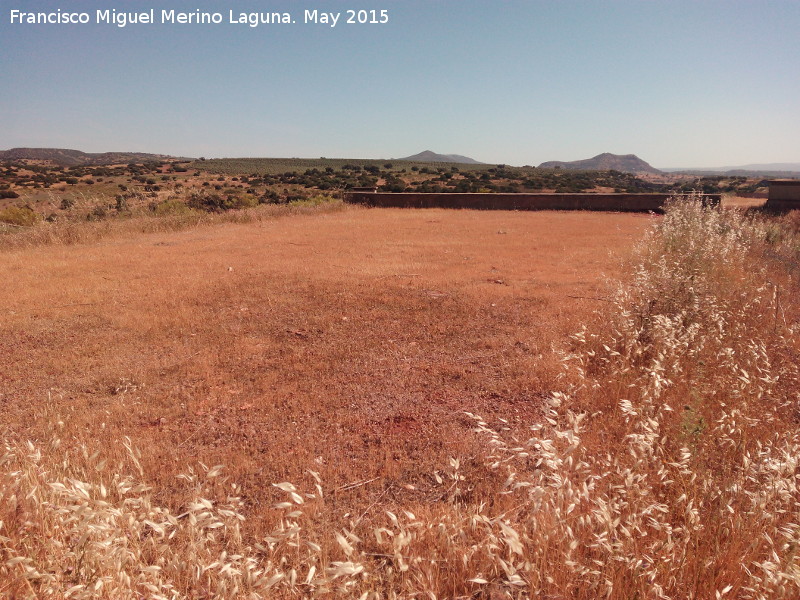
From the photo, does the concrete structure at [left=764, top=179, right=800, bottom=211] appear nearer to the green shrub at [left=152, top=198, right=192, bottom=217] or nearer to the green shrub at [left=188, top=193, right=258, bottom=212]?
the green shrub at [left=188, top=193, right=258, bottom=212]

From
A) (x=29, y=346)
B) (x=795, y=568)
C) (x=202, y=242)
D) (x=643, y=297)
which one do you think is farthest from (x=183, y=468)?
(x=202, y=242)

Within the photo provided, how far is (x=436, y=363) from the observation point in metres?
4.98

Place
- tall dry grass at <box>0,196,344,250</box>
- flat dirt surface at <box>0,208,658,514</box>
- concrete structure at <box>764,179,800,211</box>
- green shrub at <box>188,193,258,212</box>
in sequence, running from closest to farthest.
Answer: flat dirt surface at <box>0,208,658,514</box>, tall dry grass at <box>0,196,344,250</box>, concrete structure at <box>764,179,800,211</box>, green shrub at <box>188,193,258,212</box>

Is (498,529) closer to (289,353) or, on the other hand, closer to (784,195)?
(289,353)

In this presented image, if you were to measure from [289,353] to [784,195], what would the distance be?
1825 centimetres

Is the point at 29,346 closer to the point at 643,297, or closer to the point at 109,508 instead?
the point at 109,508

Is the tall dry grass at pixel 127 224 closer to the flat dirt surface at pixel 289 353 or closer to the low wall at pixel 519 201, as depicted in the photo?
the flat dirt surface at pixel 289 353

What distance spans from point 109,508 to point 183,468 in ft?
4.58

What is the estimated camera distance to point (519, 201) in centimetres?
2283

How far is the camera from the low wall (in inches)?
858

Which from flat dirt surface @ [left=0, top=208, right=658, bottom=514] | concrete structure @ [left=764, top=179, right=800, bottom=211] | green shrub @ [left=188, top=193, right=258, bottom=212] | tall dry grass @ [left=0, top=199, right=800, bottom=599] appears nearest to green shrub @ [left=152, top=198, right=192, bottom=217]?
green shrub @ [left=188, top=193, right=258, bottom=212]

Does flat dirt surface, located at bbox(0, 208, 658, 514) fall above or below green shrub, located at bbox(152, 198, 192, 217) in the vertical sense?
below

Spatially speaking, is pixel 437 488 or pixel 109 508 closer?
pixel 109 508

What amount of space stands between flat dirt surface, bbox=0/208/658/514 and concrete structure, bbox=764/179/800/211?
32.0 feet
